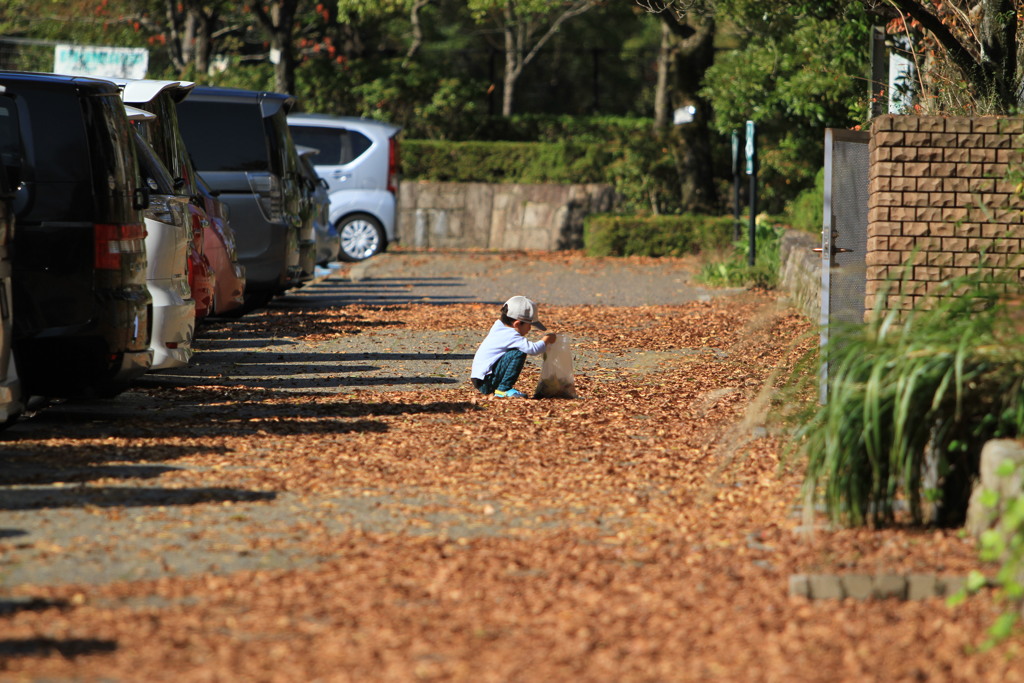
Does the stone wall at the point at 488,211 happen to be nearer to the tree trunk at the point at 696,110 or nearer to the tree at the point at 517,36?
the tree trunk at the point at 696,110

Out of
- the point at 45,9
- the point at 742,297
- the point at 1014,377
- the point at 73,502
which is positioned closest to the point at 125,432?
the point at 73,502

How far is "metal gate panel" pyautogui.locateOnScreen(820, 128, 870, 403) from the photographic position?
7.77m

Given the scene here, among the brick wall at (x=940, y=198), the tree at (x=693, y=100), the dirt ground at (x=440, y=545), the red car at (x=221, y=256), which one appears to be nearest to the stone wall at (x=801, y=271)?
the dirt ground at (x=440, y=545)

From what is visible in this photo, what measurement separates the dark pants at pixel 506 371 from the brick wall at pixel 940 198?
2304 millimetres

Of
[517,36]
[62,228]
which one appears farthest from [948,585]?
[517,36]

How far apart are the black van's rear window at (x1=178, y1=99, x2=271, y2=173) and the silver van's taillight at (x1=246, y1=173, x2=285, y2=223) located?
111 millimetres

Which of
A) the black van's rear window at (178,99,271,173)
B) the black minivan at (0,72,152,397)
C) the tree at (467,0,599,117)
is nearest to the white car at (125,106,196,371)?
the black minivan at (0,72,152,397)

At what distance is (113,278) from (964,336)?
451 centimetres

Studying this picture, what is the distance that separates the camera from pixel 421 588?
4566 mm

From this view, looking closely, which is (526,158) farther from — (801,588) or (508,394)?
(801,588)

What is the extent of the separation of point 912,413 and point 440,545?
1717 millimetres

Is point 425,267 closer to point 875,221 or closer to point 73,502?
point 875,221

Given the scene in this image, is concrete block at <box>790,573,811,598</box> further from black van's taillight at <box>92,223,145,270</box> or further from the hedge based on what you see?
the hedge

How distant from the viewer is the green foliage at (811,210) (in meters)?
17.4
